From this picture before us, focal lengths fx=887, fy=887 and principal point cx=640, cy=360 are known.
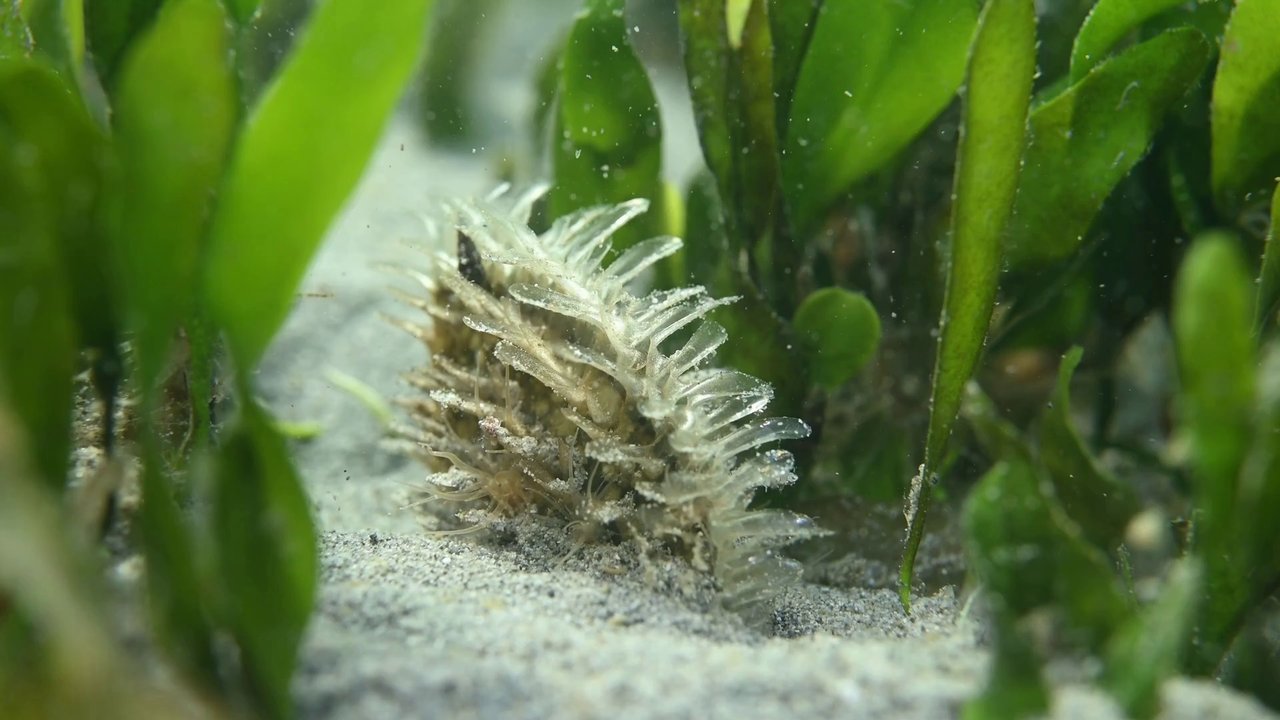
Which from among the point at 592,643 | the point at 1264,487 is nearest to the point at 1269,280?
the point at 1264,487

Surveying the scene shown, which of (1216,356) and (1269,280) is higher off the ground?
(1269,280)

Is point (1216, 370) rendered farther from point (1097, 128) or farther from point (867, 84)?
point (867, 84)

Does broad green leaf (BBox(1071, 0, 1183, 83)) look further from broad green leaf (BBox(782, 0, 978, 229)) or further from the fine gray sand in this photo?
the fine gray sand

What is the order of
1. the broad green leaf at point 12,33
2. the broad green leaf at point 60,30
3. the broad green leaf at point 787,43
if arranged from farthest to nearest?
the broad green leaf at point 787,43 < the broad green leaf at point 60,30 < the broad green leaf at point 12,33

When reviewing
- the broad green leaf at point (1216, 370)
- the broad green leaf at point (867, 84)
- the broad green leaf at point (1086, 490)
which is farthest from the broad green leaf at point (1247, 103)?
the broad green leaf at point (1216, 370)

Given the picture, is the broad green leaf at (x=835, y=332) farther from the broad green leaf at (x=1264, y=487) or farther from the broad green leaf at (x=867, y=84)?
the broad green leaf at (x=1264, y=487)

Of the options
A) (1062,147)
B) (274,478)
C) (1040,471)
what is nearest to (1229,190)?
(1062,147)

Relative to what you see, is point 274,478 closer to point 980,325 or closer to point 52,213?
point 52,213
